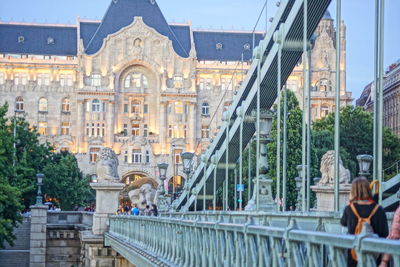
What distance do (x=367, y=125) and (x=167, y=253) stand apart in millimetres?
56442

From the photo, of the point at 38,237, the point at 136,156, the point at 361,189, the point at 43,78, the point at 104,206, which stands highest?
the point at 43,78

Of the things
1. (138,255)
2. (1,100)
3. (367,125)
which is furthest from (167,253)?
(1,100)

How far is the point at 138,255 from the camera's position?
89.1ft

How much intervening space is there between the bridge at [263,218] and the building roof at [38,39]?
3892 inches

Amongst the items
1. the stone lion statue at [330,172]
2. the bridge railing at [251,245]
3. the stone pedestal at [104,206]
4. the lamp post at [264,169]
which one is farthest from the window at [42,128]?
the lamp post at [264,169]

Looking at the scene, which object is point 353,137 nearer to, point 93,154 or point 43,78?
point 93,154

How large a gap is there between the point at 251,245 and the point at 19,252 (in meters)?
52.5

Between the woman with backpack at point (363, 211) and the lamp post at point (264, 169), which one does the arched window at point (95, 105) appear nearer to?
the lamp post at point (264, 169)

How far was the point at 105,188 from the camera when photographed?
4206 centimetres

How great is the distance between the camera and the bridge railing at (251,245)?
9223 millimetres

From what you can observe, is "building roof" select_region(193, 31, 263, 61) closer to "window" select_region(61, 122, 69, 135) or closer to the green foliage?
"window" select_region(61, 122, 69, 135)


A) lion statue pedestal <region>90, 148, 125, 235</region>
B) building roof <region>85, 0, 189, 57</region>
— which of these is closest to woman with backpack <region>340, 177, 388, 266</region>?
lion statue pedestal <region>90, 148, 125, 235</region>

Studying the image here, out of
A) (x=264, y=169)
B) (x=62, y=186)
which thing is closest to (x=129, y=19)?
(x=62, y=186)

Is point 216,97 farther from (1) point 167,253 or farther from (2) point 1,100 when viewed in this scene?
(1) point 167,253
